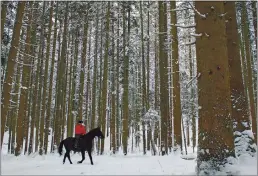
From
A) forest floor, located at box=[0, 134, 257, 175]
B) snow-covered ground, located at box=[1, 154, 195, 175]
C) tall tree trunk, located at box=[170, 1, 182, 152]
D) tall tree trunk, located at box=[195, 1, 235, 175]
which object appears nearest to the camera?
tall tree trunk, located at box=[195, 1, 235, 175]

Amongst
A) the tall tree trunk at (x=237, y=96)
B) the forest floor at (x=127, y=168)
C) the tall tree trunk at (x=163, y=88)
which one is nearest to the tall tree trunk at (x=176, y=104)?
the tall tree trunk at (x=163, y=88)

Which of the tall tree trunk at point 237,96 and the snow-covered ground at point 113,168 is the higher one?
the tall tree trunk at point 237,96

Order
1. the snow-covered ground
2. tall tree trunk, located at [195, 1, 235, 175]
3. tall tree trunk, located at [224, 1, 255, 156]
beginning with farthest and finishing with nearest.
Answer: the snow-covered ground → tall tree trunk, located at [224, 1, 255, 156] → tall tree trunk, located at [195, 1, 235, 175]

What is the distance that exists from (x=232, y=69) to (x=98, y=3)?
1529 cm

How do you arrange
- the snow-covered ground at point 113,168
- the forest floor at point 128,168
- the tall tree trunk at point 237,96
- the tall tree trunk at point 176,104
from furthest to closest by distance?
the tall tree trunk at point 176,104
the snow-covered ground at point 113,168
the tall tree trunk at point 237,96
the forest floor at point 128,168

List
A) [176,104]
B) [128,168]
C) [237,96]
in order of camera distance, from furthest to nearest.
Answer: [176,104]
[128,168]
[237,96]

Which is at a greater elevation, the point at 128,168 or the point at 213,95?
the point at 213,95

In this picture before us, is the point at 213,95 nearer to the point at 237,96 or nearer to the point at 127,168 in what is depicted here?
the point at 237,96

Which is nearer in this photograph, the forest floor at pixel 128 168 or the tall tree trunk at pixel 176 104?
the forest floor at pixel 128 168

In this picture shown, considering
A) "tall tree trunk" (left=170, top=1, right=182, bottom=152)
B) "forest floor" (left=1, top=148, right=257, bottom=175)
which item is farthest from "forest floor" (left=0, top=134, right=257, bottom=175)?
"tall tree trunk" (left=170, top=1, right=182, bottom=152)

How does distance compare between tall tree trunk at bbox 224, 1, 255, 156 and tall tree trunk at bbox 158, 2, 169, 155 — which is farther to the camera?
tall tree trunk at bbox 158, 2, 169, 155

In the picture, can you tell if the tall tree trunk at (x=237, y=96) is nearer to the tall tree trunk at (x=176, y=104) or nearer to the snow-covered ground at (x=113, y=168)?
the snow-covered ground at (x=113, y=168)

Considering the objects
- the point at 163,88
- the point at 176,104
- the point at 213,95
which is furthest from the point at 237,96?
the point at 163,88

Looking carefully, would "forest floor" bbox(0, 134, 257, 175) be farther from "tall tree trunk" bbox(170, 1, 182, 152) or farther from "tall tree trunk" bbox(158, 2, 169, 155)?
"tall tree trunk" bbox(158, 2, 169, 155)
